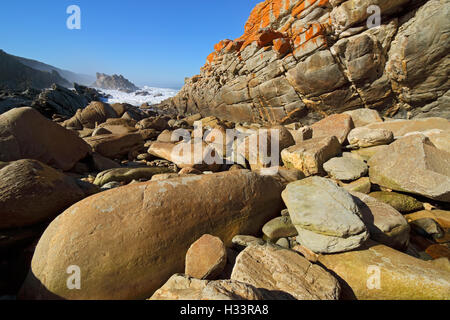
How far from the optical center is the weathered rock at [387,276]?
1.57 meters

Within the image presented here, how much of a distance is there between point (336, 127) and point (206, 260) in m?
5.20

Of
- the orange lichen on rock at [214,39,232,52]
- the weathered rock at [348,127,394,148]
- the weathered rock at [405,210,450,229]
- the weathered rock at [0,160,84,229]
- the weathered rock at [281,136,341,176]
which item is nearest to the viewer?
the weathered rock at [0,160,84,229]

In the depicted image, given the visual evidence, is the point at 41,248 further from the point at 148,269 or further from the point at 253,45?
the point at 253,45

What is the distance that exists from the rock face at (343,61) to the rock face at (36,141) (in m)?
8.93

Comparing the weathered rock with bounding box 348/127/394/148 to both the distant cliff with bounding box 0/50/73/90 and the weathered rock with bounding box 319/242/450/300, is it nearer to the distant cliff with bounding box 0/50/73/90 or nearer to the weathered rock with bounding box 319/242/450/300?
the weathered rock with bounding box 319/242/450/300

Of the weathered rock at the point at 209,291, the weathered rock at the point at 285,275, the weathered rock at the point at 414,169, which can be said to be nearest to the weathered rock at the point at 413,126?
the weathered rock at the point at 414,169

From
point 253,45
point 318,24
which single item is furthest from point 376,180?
point 253,45

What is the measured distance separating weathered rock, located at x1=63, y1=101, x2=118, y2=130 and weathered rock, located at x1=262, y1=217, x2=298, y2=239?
10.6 m

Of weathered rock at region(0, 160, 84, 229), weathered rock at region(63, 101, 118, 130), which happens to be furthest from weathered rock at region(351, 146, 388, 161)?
weathered rock at region(63, 101, 118, 130)

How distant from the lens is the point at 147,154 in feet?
19.4

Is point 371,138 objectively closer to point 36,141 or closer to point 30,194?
point 30,194

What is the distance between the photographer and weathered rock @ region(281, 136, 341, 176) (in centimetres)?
390

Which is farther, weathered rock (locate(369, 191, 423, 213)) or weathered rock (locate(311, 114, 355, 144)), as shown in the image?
weathered rock (locate(311, 114, 355, 144))
